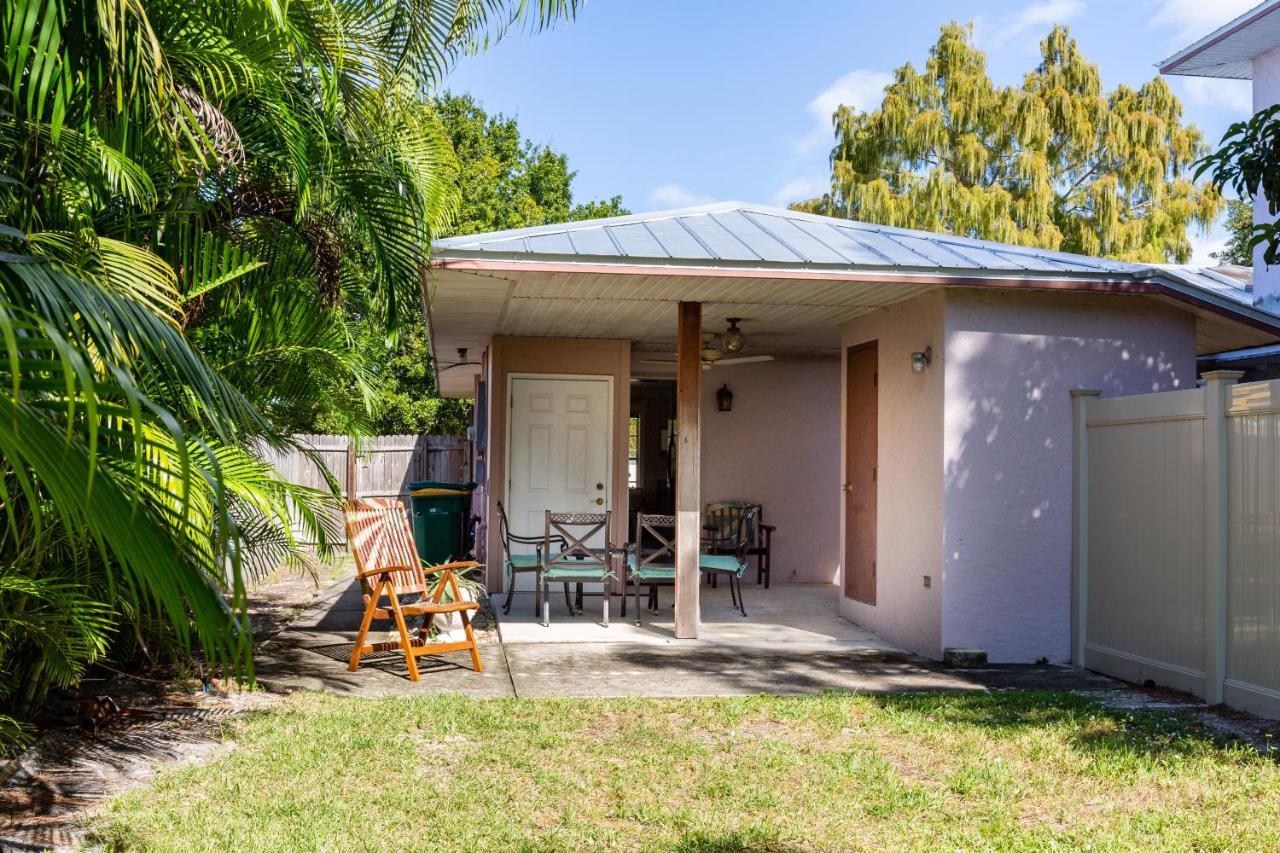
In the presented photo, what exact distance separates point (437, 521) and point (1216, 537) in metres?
7.64

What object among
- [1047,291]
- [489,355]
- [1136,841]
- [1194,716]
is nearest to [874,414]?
[1047,291]

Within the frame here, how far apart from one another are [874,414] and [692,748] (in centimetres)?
470

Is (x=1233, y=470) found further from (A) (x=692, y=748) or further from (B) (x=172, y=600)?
(B) (x=172, y=600)

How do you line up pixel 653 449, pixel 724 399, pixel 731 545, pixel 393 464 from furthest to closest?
pixel 393 464, pixel 653 449, pixel 724 399, pixel 731 545

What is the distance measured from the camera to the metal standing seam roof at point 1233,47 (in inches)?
481

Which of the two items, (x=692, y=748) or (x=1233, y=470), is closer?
(x=692, y=748)

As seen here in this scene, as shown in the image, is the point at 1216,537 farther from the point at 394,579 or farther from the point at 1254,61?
the point at 1254,61

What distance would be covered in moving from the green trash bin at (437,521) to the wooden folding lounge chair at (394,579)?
3.12 meters

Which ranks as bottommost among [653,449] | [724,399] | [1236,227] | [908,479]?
[908,479]

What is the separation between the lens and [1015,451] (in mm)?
7824

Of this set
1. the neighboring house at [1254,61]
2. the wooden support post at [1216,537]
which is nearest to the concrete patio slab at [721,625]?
the wooden support post at [1216,537]

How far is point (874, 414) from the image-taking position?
931cm

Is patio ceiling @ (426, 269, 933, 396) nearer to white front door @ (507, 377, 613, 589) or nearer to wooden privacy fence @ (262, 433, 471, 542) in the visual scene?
white front door @ (507, 377, 613, 589)

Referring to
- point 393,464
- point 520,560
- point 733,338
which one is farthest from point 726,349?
point 393,464
